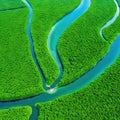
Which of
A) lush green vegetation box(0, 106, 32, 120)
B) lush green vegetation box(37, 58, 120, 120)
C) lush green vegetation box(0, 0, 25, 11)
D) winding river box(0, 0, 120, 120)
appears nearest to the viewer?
A: lush green vegetation box(37, 58, 120, 120)

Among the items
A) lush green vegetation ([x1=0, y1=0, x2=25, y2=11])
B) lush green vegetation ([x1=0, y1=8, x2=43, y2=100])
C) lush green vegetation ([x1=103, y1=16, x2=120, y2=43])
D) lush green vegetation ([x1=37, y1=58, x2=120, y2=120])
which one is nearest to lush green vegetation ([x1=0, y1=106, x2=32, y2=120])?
lush green vegetation ([x1=37, y1=58, x2=120, y2=120])

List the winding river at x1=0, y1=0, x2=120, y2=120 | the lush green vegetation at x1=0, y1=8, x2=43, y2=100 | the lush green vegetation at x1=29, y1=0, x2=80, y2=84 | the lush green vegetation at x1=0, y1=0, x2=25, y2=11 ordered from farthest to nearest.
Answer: the lush green vegetation at x1=0, y1=0, x2=25, y2=11, the lush green vegetation at x1=29, y1=0, x2=80, y2=84, the lush green vegetation at x1=0, y1=8, x2=43, y2=100, the winding river at x1=0, y1=0, x2=120, y2=120

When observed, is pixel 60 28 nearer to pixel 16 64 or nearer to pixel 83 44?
pixel 83 44

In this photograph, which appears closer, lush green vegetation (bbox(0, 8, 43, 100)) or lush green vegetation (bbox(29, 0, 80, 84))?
lush green vegetation (bbox(0, 8, 43, 100))

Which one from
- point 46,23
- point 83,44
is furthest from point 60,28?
point 83,44

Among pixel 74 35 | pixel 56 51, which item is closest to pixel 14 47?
pixel 56 51

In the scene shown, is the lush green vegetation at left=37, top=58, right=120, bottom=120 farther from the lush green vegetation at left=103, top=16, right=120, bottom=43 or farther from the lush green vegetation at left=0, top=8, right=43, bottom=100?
the lush green vegetation at left=103, top=16, right=120, bottom=43

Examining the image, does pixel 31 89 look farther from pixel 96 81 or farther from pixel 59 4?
pixel 59 4
